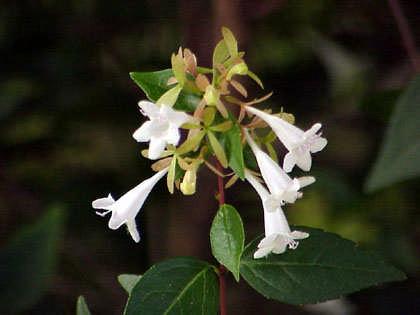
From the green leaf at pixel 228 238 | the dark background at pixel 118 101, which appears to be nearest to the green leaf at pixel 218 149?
the green leaf at pixel 228 238

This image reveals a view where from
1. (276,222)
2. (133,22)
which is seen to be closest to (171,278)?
(276,222)

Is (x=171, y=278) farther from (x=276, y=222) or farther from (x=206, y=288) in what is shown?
(x=276, y=222)

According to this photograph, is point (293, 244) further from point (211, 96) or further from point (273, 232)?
point (211, 96)

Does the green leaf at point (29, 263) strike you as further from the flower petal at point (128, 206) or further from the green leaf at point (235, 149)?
the green leaf at point (235, 149)

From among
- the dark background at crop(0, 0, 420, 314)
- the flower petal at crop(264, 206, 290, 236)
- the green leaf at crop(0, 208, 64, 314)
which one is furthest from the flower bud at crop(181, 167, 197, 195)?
the dark background at crop(0, 0, 420, 314)

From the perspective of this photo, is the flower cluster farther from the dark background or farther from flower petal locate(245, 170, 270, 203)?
the dark background

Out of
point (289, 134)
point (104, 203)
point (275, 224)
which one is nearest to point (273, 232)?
point (275, 224)
